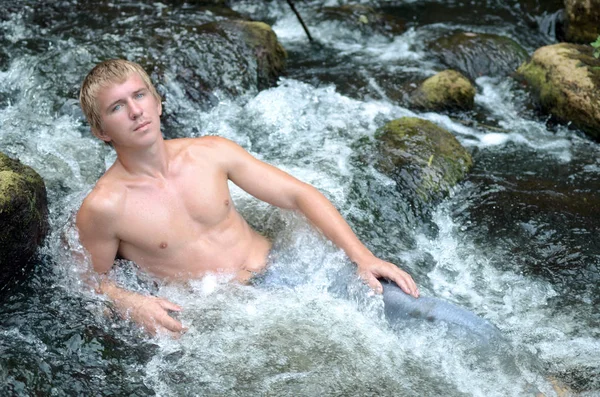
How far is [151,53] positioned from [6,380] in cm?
428

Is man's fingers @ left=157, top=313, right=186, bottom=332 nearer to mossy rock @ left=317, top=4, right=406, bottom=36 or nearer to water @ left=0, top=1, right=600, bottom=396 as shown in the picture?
water @ left=0, top=1, right=600, bottom=396

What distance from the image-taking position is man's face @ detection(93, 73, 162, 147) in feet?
13.0

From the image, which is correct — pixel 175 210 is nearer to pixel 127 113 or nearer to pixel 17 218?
pixel 127 113

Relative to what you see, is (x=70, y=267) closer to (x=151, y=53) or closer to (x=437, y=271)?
(x=437, y=271)

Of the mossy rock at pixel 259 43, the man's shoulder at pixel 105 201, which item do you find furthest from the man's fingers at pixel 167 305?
the mossy rock at pixel 259 43

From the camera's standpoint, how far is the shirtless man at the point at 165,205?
400 centimetres

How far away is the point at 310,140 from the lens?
257 inches

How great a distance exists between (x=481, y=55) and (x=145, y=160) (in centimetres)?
529

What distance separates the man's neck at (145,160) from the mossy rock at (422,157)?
7.10ft

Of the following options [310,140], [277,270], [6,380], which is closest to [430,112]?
[310,140]

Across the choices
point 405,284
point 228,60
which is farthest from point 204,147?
point 228,60

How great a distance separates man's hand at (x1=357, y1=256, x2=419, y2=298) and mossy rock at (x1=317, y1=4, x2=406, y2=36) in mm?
5643

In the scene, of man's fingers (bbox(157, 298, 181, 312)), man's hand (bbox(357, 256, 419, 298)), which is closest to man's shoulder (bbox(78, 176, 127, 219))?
man's fingers (bbox(157, 298, 181, 312))

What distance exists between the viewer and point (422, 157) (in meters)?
6.01
